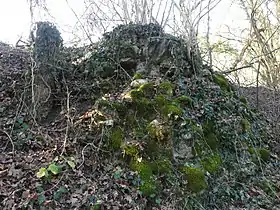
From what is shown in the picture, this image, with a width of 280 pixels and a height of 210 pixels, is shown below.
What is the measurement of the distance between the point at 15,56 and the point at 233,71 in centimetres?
463

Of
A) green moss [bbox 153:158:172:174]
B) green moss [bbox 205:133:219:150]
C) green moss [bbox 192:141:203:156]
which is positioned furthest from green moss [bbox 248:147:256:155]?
green moss [bbox 153:158:172:174]

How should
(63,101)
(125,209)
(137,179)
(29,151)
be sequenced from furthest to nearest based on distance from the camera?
(63,101) → (29,151) → (137,179) → (125,209)

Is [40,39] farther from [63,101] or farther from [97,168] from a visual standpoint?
[97,168]

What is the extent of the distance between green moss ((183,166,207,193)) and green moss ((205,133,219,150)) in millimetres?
656

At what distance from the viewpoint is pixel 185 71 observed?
6117 mm

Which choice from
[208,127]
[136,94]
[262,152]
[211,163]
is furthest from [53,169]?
[262,152]

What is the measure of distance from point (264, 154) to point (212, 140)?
110 centimetres

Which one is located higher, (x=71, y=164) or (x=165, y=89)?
(x=165, y=89)

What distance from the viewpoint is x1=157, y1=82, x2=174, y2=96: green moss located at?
5.34 m

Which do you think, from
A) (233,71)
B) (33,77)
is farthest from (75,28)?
(233,71)

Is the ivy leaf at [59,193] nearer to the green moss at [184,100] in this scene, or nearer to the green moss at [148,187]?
the green moss at [148,187]

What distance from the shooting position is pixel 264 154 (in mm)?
5586

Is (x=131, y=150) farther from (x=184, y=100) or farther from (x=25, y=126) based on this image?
(x=25, y=126)

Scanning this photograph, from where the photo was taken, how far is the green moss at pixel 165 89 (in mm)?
5344
